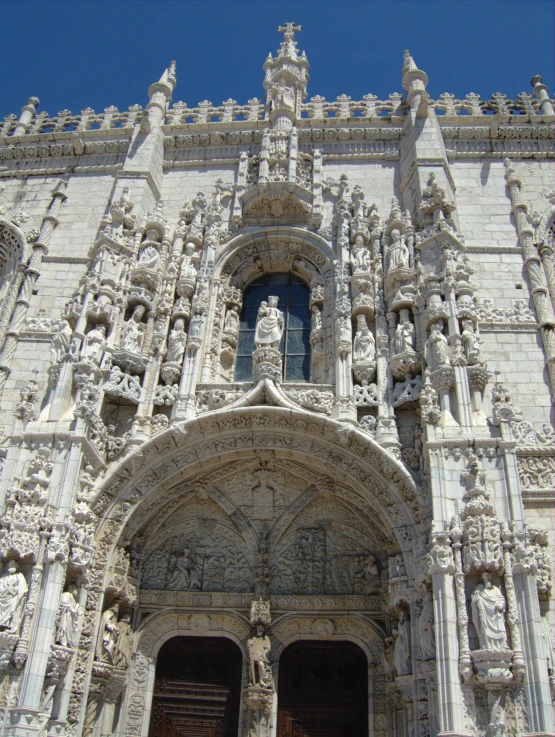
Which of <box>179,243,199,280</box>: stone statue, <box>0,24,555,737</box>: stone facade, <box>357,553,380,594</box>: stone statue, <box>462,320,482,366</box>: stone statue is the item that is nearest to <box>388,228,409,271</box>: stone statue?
<box>0,24,555,737</box>: stone facade

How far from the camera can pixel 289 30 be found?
55.5 feet

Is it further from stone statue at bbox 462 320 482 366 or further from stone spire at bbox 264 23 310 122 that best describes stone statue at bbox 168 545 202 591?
stone spire at bbox 264 23 310 122

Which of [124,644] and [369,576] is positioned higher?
[369,576]

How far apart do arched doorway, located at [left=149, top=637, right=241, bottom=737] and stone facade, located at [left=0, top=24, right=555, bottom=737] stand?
10.0 inches

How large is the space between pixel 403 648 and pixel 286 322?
632 centimetres

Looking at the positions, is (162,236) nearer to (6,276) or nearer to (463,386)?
(6,276)

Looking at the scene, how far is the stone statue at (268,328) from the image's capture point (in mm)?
11938

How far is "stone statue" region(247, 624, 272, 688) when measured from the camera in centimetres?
1026

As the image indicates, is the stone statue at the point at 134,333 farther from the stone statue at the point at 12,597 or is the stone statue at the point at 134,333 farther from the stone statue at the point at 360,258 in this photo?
the stone statue at the point at 12,597

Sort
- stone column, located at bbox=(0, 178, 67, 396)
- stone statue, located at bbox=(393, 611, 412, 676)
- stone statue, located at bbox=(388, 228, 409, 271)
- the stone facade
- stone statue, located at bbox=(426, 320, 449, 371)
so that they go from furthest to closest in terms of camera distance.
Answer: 1. stone column, located at bbox=(0, 178, 67, 396)
2. stone statue, located at bbox=(388, 228, 409, 271)
3. stone statue, located at bbox=(426, 320, 449, 371)
4. stone statue, located at bbox=(393, 611, 412, 676)
5. the stone facade

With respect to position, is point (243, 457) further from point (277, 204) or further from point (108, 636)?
point (277, 204)

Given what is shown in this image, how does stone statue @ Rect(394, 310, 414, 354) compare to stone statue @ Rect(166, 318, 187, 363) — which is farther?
stone statue @ Rect(166, 318, 187, 363)

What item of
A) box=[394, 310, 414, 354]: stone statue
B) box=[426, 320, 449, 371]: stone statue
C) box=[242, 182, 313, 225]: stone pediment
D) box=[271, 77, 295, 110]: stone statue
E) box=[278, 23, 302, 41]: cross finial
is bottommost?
box=[426, 320, 449, 371]: stone statue

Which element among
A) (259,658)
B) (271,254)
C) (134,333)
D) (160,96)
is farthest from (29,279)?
(259,658)
